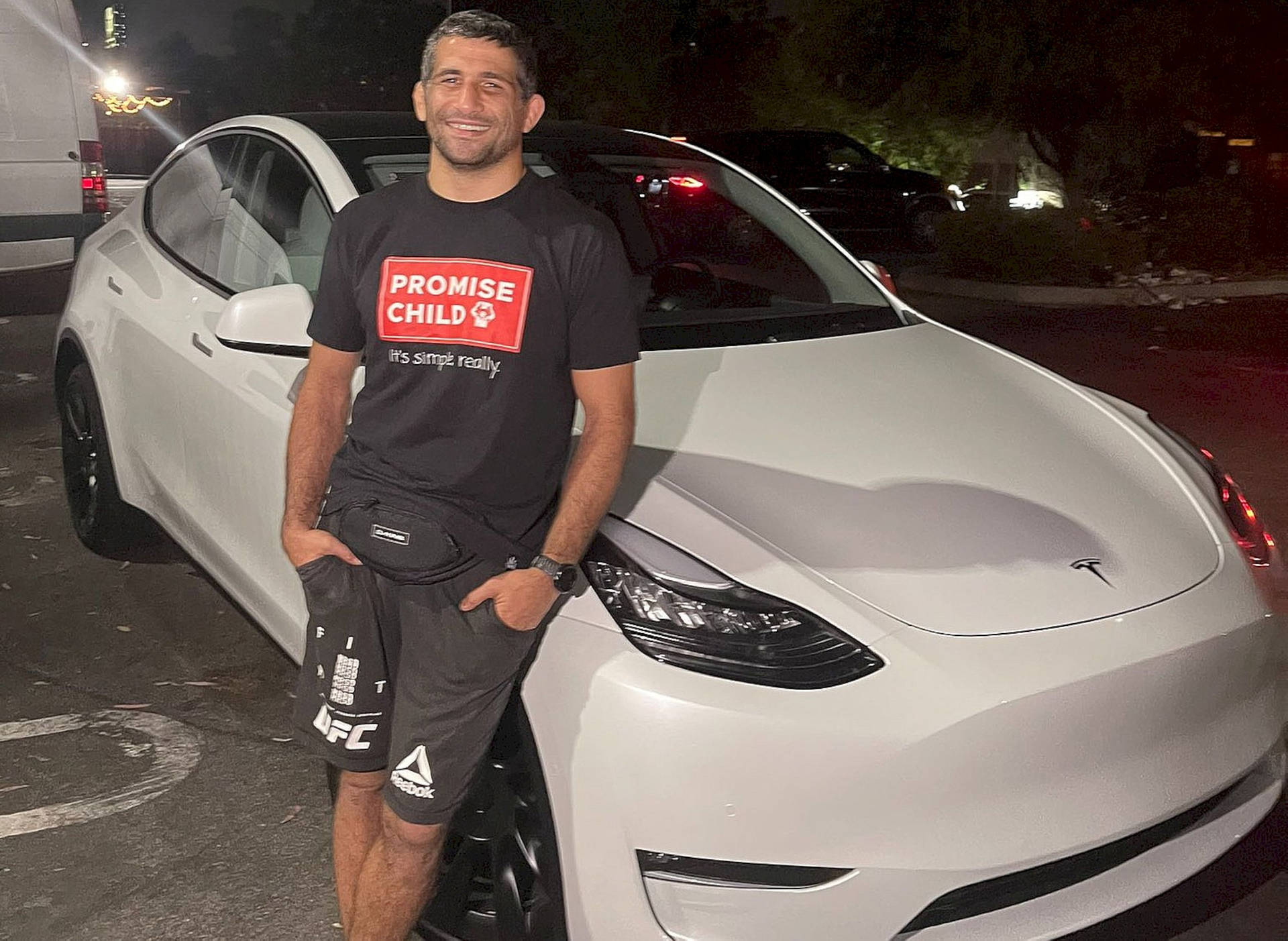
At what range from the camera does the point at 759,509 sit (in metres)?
2.69

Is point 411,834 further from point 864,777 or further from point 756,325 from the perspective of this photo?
point 756,325

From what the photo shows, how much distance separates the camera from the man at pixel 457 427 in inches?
94.0

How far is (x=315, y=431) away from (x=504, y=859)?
2.83 ft

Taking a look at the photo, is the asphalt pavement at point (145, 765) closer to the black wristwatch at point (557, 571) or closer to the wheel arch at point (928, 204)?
the black wristwatch at point (557, 571)

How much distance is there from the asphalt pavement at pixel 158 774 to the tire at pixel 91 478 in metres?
0.16

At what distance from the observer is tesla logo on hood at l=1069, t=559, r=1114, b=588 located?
265 cm

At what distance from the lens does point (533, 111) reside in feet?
8.27

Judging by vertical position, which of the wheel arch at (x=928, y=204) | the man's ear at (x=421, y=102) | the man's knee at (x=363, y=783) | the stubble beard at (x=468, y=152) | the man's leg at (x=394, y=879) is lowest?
the wheel arch at (x=928, y=204)

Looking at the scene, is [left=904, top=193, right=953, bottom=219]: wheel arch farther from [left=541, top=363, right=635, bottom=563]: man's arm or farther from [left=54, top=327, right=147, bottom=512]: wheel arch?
[left=541, top=363, right=635, bottom=563]: man's arm

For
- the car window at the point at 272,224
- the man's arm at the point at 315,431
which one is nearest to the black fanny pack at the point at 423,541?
the man's arm at the point at 315,431

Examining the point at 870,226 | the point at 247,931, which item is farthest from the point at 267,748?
the point at 870,226

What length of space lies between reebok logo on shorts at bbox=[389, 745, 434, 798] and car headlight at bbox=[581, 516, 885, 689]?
0.41m

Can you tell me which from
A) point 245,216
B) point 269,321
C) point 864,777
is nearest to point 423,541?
point 864,777

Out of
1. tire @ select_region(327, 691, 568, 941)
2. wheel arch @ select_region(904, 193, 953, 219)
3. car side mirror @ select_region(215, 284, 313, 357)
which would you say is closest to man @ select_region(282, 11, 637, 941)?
tire @ select_region(327, 691, 568, 941)
